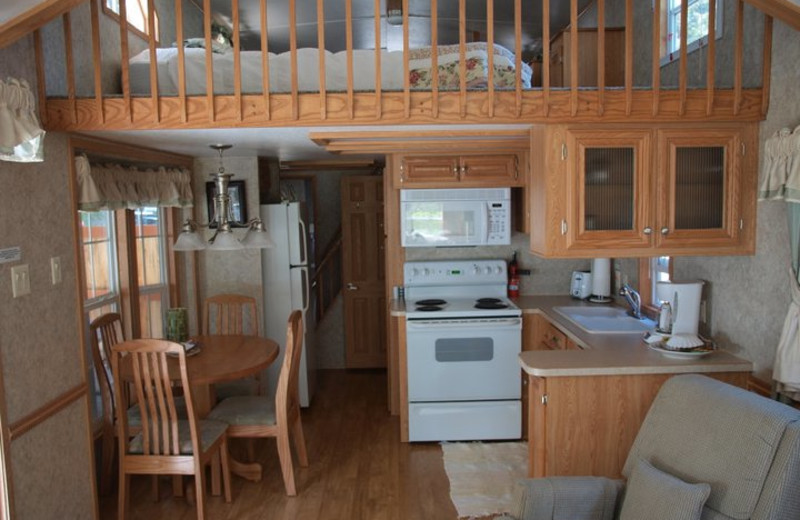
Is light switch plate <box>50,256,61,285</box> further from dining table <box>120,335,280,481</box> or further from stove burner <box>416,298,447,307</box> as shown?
stove burner <box>416,298,447,307</box>

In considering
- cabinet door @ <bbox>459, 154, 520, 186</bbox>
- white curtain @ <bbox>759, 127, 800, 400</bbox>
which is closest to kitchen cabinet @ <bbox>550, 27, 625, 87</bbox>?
cabinet door @ <bbox>459, 154, 520, 186</bbox>

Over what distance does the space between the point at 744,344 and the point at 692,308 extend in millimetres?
292

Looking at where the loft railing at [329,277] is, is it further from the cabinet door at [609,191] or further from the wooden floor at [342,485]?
the cabinet door at [609,191]

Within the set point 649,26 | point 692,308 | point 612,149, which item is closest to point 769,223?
point 692,308

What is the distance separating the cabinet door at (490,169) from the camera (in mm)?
4137

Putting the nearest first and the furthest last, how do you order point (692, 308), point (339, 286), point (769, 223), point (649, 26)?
point (769, 223) < point (692, 308) < point (649, 26) < point (339, 286)

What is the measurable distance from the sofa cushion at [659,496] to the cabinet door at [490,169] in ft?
7.68

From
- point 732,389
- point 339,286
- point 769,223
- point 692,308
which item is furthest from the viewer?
point 339,286

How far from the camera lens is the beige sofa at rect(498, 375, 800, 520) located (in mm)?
1801

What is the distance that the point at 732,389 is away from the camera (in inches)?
84.4

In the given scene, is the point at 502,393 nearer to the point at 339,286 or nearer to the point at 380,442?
the point at 380,442

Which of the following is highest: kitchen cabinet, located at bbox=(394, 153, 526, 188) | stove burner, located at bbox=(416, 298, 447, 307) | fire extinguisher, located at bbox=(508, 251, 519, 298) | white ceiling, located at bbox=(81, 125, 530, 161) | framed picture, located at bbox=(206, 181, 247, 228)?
white ceiling, located at bbox=(81, 125, 530, 161)

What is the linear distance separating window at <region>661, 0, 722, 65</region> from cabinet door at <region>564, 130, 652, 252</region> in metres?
0.72

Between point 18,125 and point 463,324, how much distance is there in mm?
2744
